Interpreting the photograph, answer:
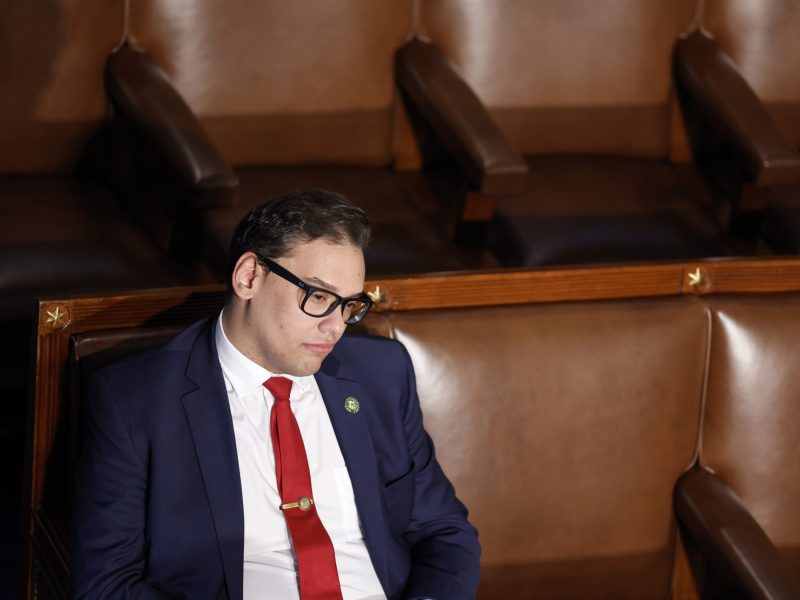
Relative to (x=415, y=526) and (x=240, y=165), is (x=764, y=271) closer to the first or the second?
(x=415, y=526)

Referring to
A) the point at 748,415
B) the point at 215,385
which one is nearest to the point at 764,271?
the point at 748,415

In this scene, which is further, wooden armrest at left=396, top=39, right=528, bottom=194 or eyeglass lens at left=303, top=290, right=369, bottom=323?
wooden armrest at left=396, top=39, right=528, bottom=194

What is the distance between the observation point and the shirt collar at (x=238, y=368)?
2.58 feet

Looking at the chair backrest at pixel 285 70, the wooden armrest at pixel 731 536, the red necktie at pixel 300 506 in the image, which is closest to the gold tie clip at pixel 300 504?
the red necktie at pixel 300 506

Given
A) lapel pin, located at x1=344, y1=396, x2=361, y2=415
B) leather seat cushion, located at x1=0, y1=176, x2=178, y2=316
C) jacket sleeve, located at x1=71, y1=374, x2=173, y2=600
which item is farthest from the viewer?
leather seat cushion, located at x1=0, y1=176, x2=178, y2=316

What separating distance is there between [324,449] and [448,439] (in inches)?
4.9

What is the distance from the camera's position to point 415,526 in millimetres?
849

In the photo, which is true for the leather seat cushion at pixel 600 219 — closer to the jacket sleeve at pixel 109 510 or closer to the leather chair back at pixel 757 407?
the leather chair back at pixel 757 407

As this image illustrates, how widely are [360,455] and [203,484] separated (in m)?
0.12

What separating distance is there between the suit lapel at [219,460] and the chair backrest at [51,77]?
0.56m

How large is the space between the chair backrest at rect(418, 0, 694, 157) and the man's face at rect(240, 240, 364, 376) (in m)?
0.68

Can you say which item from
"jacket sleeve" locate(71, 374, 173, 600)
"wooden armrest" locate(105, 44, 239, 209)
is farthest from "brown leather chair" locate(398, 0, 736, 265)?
"jacket sleeve" locate(71, 374, 173, 600)

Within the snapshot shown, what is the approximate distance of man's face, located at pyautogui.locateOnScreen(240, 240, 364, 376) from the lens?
0.74m

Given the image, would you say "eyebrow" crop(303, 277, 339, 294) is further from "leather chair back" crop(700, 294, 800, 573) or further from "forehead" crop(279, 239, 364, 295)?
"leather chair back" crop(700, 294, 800, 573)
